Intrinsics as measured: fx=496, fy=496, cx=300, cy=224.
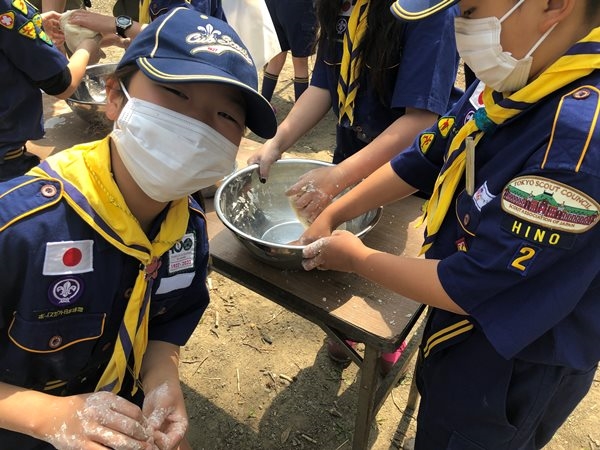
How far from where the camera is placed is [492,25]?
1.00 m

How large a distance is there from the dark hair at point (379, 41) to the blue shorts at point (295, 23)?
226 centimetres

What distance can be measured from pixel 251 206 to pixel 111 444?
1.01 meters

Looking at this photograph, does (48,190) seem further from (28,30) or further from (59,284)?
(28,30)

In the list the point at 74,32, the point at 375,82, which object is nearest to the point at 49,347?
the point at 375,82

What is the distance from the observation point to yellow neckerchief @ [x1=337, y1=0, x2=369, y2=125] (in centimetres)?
173

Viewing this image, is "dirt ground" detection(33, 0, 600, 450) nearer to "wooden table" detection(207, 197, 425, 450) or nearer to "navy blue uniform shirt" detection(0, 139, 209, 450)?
"wooden table" detection(207, 197, 425, 450)

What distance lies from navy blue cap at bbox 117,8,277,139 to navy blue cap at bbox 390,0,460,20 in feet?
1.14

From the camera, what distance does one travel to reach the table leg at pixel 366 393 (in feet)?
4.96

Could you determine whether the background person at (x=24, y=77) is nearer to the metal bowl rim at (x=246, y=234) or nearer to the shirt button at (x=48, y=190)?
the metal bowl rim at (x=246, y=234)

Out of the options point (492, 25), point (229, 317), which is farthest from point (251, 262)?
point (229, 317)

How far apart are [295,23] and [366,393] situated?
11.0 feet

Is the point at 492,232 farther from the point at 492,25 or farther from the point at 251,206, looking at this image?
the point at 251,206

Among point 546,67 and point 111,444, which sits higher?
point 546,67

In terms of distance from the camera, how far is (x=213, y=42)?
1092mm
